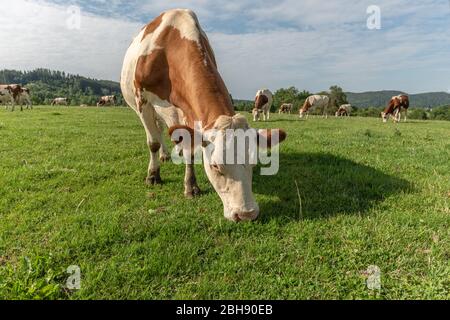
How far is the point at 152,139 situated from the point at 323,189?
316 cm

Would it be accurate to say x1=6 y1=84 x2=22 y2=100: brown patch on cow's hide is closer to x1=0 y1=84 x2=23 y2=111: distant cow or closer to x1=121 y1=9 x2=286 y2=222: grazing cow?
x1=0 y1=84 x2=23 y2=111: distant cow

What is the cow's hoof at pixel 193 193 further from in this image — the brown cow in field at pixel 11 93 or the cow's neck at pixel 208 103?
the brown cow in field at pixel 11 93

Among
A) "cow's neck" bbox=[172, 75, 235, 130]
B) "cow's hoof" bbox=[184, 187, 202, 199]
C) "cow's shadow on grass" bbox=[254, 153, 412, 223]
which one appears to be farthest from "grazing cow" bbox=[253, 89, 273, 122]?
"cow's neck" bbox=[172, 75, 235, 130]

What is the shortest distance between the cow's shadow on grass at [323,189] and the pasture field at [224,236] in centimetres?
2

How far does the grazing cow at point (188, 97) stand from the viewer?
150 inches

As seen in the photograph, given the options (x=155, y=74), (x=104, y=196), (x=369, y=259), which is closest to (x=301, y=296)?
(x=369, y=259)

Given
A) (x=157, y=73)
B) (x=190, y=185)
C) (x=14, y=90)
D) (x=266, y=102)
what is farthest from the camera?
(x=14, y=90)

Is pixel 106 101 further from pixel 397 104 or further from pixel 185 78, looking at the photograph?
pixel 185 78

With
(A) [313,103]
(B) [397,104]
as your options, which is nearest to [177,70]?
(B) [397,104]

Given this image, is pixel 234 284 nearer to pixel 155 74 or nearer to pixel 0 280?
pixel 0 280

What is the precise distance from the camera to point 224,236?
375 cm

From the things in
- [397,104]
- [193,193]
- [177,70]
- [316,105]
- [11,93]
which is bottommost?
[193,193]

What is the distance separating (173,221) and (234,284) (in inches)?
56.6
